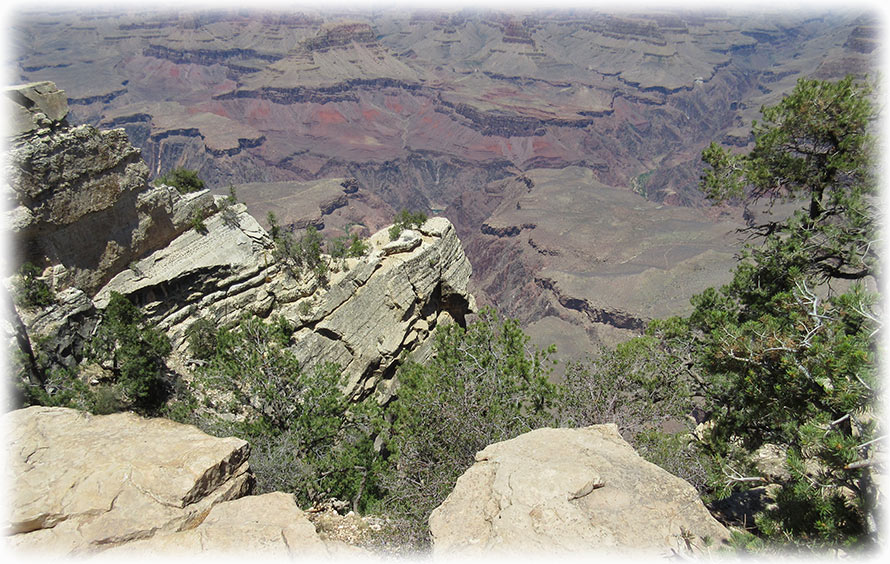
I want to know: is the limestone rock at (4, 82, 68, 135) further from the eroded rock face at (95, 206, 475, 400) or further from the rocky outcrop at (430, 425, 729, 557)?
the rocky outcrop at (430, 425, 729, 557)

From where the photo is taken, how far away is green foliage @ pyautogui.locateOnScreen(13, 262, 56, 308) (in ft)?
57.5

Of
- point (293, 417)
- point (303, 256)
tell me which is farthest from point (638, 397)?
point (303, 256)

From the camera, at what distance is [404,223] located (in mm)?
30781

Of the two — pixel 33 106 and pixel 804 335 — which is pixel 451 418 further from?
pixel 33 106

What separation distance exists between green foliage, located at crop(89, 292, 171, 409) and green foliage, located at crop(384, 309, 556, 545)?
828 cm

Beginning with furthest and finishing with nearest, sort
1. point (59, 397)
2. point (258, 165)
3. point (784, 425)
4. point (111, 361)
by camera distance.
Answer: point (258, 165)
point (111, 361)
point (59, 397)
point (784, 425)

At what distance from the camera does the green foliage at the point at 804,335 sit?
855 cm

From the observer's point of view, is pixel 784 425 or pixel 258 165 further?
pixel 258 165

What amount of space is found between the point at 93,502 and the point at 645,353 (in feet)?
56.4

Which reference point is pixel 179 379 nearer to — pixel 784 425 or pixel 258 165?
pixel 784 425

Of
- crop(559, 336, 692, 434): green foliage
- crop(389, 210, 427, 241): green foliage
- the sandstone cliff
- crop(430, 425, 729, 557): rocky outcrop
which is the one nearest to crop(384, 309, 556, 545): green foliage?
crop(559, 336, 692, 434): green foliage

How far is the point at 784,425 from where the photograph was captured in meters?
10.1

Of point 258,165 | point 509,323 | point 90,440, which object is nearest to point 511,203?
point 258,165

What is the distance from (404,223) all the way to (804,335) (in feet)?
74.9
